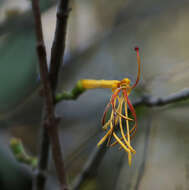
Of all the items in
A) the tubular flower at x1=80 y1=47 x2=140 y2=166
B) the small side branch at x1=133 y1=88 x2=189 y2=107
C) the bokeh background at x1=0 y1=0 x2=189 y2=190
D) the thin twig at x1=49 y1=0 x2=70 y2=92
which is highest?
the thin twig at x1=49 y1=0 x2=70 y2=92

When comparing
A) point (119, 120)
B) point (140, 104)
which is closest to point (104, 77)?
point (140, 104)

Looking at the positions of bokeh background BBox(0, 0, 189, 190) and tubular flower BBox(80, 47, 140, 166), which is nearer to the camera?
tubular flower BBox(80, 47, 140, 166)

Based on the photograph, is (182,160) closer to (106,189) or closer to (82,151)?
(106,189)

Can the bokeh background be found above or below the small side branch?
below

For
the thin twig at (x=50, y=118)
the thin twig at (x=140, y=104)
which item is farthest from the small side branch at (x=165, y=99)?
the thin twig at (x=50, y=118)

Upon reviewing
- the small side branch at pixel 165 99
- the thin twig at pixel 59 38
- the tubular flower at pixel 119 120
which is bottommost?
the small side branch at pixel 165 99

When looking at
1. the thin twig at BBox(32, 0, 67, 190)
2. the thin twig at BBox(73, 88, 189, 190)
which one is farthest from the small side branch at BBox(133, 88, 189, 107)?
the thin twig at BBox(32, 0, 67, 190)

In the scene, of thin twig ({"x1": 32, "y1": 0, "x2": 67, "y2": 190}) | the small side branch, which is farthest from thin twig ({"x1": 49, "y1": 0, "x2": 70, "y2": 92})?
the small side branch

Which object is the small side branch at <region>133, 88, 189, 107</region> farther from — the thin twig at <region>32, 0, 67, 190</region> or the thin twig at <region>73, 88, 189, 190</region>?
the thin twig at <region>32, 0, 67, 190</region>

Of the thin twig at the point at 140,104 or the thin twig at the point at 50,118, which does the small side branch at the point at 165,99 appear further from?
the thin twig at the point at 50,118
